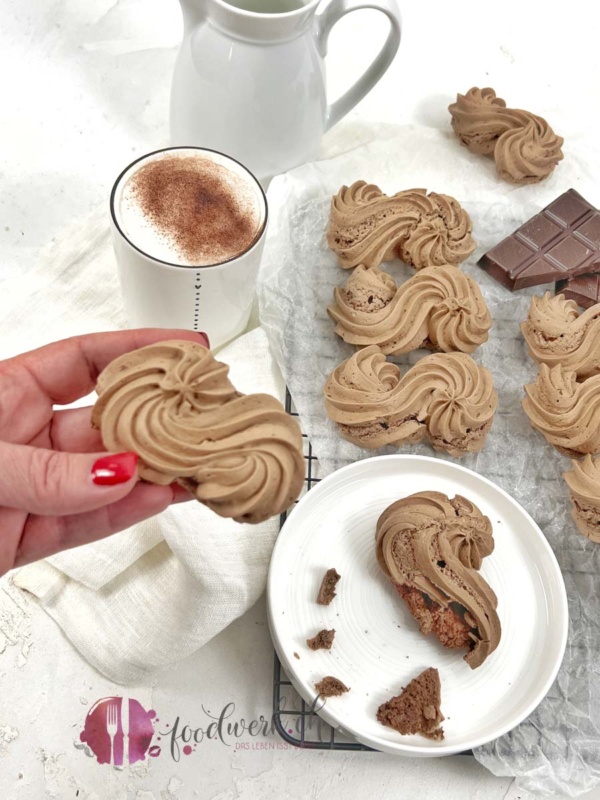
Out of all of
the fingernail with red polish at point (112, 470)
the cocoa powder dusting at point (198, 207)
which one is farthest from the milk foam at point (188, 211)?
the fingernail with red polish at point (112, 470)

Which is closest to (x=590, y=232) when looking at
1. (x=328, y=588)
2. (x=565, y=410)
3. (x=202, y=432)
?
(x=565, y=410)

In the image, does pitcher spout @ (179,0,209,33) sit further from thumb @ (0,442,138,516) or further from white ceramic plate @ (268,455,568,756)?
thumb @ (0,442,138,516)

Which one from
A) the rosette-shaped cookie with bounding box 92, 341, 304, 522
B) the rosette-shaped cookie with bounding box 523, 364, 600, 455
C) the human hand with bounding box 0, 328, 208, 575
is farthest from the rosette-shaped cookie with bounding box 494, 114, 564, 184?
the rosette-shaped cookie with bounding box 92, 341, 304, 522

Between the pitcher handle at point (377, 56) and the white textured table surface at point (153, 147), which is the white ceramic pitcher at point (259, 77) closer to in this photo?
the pitcher handle at point (377, 56)

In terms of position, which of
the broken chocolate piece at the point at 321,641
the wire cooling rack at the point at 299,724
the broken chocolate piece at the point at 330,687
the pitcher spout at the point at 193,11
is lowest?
the wire cooling rack at the point at 299,724

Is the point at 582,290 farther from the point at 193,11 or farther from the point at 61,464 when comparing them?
the point at 61,464

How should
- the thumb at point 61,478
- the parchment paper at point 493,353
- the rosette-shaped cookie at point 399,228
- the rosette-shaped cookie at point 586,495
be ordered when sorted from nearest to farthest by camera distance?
the thumb at point 61,478, the parchment paper at point 493,353, the rosette-shaped cookie at point 586,495, the rosette-shaped cookie at point 399,228

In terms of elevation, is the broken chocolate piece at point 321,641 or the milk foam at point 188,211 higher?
the milk foam at point 188,211
